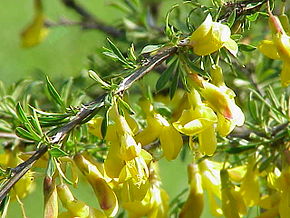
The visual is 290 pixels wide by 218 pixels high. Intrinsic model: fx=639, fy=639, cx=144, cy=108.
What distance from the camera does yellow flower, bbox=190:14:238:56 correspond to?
2.20 ft

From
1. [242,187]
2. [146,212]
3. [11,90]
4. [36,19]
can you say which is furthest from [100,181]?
[36,19]

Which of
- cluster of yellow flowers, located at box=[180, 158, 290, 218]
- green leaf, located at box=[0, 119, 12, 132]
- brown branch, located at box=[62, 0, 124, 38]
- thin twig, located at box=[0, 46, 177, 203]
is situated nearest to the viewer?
thin twig, located at box=[0, 46, 177, 203]

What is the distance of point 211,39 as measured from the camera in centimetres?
67

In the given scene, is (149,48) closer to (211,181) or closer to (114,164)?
(114,164)

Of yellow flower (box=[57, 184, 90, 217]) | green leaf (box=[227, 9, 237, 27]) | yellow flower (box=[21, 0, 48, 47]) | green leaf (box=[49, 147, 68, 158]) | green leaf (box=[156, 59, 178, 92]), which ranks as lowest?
yellow flower (box=[21, 0, 48, 47])

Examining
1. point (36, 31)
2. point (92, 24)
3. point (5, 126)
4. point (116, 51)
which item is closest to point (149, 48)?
point (116, 51)

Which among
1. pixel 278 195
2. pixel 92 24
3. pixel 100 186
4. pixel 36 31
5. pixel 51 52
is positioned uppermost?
pixel 100 186

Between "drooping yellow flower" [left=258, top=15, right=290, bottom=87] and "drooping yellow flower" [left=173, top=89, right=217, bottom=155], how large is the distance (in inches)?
3.7

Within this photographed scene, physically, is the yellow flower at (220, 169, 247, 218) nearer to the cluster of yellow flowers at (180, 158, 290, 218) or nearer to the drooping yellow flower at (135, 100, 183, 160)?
the cluster of yellow flowers at (180, 158, 290, 218)

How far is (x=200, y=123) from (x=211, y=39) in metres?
0.09

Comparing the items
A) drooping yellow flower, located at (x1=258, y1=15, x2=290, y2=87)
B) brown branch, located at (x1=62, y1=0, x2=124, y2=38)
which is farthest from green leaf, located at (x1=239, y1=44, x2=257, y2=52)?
Answer: brown branch, located at (x1=62, y1=0, x2=124, y2=38)

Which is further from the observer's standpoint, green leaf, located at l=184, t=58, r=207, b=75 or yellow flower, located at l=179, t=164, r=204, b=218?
yellow flower, located at l=179, t=164, r=204, b=218

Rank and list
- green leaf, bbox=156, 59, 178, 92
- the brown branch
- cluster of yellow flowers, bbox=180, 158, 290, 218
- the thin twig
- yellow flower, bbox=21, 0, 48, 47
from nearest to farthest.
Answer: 1. the thin twig
2. green leaf, bbox=156, 59, 178, 92
3. cluster of yellow flowers, bbox=180, 158, 290, 218
4. the brown branch
5. yellow flower, bbox=21, 0, 48, 47

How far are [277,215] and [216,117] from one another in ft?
0.84
